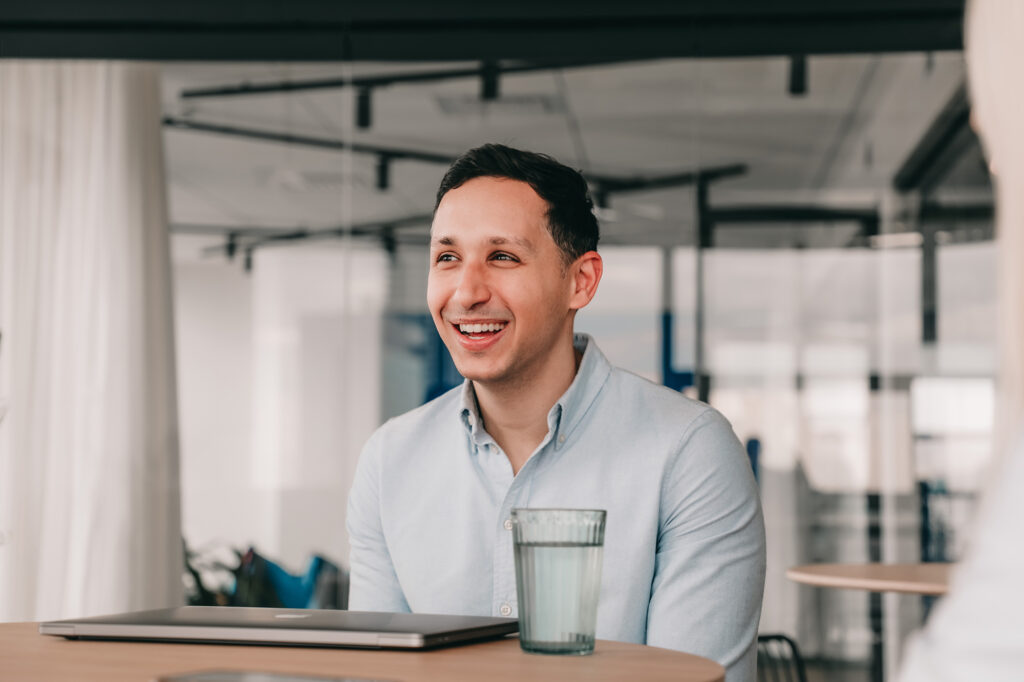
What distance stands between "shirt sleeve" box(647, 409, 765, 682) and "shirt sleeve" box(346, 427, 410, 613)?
400 millimetres

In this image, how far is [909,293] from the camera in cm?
423

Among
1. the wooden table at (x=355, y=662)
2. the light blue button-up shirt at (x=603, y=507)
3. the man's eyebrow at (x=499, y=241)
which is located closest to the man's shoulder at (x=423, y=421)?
the light blue button-up shirt at (x=603, y=507)

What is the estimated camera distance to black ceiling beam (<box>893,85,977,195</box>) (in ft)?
13.8

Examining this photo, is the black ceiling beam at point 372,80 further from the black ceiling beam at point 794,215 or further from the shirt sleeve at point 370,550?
the shirt sleeve at point 370,550

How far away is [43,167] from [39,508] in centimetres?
126

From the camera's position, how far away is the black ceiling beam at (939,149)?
4.21 meters

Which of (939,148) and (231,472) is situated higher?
(939,148)

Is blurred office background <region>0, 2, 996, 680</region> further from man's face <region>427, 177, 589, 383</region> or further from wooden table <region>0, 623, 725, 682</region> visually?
wooden table <region>0, 623, 725, 682</region>

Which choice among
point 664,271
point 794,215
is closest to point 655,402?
point 664,271

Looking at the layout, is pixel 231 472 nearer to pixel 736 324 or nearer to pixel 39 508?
pixel 39 508

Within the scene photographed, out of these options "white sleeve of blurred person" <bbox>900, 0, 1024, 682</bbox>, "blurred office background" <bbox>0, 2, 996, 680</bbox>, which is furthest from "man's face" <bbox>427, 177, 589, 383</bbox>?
"blurred office background" <bbox>0, 2, 996, 680</bbox>

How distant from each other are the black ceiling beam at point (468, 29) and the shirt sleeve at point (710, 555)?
2883 millimetres

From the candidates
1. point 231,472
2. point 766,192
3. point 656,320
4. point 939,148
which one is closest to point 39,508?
point 231,472

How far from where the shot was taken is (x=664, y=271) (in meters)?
4.25
